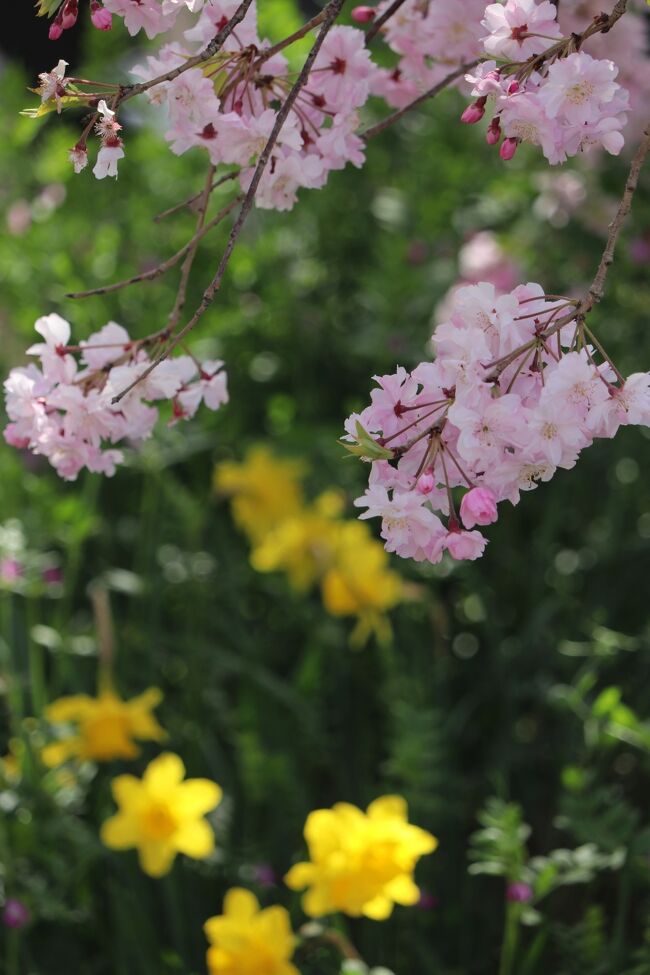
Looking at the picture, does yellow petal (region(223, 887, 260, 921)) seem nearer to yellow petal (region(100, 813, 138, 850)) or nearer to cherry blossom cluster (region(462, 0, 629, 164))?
yellow petal (region(100, 813, 138, 850))

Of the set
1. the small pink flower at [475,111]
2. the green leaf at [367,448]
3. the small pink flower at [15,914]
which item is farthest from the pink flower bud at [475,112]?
the small pink flower at [15,914]

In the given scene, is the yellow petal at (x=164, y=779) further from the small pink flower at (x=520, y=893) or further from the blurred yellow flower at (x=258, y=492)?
the blurred yellow flower at (x=258, y=492)

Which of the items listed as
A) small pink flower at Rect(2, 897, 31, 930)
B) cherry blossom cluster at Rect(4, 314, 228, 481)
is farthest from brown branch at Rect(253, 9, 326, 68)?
small pink flower at Rect(2, 897, 31, 930)

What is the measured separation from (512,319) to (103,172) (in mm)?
288

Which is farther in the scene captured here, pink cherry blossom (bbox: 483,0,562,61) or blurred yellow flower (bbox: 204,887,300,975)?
blurred yellow flower (bbox: 204,887,300,975)

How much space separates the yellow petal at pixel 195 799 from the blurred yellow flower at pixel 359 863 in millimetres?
177

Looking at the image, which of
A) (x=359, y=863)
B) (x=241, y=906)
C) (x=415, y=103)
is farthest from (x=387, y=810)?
(x=415, y=103)

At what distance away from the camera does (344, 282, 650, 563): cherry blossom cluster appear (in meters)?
0.71

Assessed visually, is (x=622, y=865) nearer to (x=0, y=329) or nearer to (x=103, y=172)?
(x=103, y=172)

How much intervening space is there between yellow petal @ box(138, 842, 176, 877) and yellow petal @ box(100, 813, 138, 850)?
0.02 m

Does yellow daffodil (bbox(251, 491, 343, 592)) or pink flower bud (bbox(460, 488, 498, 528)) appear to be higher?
yellow daffodil (bbox(251, 491, 343, 592))

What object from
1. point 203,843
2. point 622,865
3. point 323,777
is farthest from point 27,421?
point 323,777

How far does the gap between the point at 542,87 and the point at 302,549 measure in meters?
1.16

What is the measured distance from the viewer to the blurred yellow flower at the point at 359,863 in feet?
3.86
